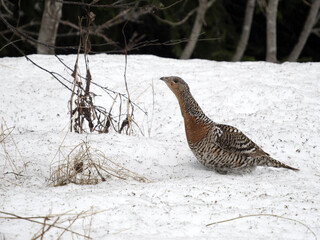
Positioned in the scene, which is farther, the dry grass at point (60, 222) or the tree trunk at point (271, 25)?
the tree trunk at point (271, 25)

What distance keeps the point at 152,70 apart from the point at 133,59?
0.70m

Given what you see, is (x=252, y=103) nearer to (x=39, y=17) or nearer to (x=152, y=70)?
(x=152, y=70)

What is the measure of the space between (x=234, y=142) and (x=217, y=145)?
195mm

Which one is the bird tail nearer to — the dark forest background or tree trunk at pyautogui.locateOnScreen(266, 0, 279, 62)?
the dark forest background

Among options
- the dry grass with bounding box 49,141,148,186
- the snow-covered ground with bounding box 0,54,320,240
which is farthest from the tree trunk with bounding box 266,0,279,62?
the dry grass with bounding box 49,141,148,186

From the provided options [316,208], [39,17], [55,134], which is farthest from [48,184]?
[39,17]

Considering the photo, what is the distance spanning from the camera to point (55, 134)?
15.8 ft

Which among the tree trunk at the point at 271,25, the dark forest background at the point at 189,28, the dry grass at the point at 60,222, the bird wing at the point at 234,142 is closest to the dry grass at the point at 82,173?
the dry grass at the point at 60,222

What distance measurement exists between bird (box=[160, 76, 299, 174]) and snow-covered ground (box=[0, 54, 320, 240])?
14cm

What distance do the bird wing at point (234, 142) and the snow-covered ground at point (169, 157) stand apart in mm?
269

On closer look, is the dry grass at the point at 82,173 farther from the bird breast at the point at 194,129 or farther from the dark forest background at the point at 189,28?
the dark forest background at the point at 189,28

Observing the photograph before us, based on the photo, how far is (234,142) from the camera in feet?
14.0

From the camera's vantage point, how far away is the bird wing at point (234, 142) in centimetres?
421

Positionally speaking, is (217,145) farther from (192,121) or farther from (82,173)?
(82,173)
